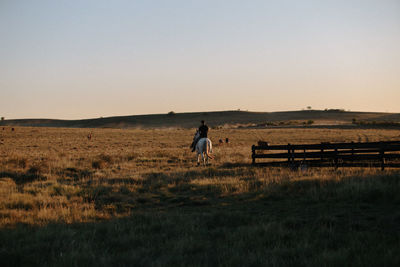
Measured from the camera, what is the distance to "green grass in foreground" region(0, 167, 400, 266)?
19.9 feet

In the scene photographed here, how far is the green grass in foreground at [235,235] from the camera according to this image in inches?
239

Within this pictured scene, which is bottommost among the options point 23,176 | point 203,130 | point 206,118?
point 23,176

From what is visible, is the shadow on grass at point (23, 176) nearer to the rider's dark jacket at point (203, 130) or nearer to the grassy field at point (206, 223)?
the grassy field at point (206, 223)

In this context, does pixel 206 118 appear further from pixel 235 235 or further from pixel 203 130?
pixel 235 235

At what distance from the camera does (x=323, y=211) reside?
9.36 m

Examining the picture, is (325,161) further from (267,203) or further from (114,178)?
(114,178)

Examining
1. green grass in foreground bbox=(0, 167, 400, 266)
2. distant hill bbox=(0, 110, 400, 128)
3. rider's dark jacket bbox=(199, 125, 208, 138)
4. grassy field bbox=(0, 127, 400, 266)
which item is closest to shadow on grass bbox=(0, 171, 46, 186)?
grassy field bbox=(0, 127, 400, 266)

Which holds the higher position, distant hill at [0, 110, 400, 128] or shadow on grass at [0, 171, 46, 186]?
distant hill at [0, 110, 400, 128]

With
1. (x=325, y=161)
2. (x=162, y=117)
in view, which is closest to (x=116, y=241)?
(x=325, y=161)

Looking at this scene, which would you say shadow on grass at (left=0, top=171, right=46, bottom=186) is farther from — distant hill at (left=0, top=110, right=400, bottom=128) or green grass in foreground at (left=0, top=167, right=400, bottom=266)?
distant hill at (left=0, top=110, right=400, bottom=128)

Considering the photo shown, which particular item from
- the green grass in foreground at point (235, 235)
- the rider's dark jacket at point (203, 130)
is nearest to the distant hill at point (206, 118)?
the rider's dark jacket at point (203, 130)

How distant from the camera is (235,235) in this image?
24.0 feet

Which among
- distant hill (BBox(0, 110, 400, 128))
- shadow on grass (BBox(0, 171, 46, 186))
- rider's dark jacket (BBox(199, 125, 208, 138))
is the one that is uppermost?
distant hill (BBox(0, 110, 400, 128))

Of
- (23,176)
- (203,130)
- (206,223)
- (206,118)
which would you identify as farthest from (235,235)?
(206,118)
